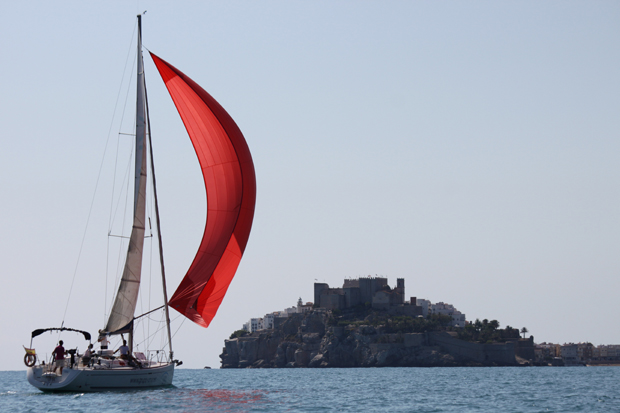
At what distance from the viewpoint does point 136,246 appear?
67.7 feet

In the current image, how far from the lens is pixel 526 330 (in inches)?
4902

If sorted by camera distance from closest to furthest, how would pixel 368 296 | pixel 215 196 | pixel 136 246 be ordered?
pixel 215 196
pixel 136 246
pixel 368 296

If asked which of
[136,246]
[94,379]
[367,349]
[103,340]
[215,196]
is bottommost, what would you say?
[94,379]

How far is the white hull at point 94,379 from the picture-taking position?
19141mm

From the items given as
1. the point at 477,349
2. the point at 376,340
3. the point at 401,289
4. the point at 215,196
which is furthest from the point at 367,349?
the point at 215,196

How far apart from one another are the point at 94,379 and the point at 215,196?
5282mm

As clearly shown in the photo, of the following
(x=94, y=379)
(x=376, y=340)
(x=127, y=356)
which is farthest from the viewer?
(x=376, y=340)

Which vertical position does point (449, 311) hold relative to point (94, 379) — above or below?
above

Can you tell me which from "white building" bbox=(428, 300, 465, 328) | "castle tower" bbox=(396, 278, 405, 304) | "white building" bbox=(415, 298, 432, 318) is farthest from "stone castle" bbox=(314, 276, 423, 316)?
"white building" bbox=(428, 300, 465, 328)

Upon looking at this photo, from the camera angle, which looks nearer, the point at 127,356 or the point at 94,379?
the point at 94,379

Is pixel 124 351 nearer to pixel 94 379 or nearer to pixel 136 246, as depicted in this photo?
pixel 94 379

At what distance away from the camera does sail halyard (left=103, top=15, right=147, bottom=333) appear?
20469 mm

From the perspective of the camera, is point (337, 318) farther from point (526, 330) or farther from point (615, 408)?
point (615, 408)

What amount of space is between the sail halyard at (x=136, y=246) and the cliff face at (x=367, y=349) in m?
74.5
